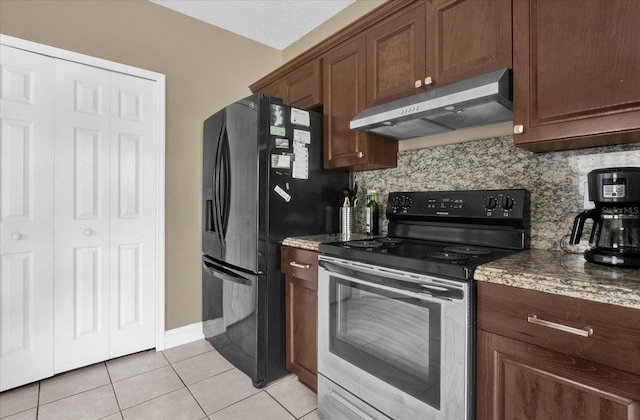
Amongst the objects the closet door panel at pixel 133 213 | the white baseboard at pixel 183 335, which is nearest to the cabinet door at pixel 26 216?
the closet door panel at pixel 133 213

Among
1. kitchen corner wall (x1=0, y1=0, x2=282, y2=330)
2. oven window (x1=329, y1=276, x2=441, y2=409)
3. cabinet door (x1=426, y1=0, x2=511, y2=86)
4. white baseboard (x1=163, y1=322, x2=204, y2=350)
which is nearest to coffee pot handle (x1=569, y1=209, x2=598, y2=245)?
oven window (x1=329, y1=276, x2=441, y2=409)

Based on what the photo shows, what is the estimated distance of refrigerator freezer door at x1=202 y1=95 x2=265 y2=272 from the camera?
2002 millimetres

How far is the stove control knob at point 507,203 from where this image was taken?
157 cm

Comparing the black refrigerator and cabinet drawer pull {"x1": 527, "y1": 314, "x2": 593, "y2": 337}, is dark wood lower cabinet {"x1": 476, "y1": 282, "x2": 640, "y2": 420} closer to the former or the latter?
cabinet drawer pull {"x1": 527, "y1": 314, "x2": 593, "y2": 337}

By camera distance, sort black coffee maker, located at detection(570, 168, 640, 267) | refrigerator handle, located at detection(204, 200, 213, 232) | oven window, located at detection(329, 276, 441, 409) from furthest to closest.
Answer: refrigerator handle, located at detection(204, 200, 213, 232)
oven window, located at detection(329, 276, 441, 409)
black coffee maker, located at detection(570, 168, 640, 267)

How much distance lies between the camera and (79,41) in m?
2.27

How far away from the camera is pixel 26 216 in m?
2.07

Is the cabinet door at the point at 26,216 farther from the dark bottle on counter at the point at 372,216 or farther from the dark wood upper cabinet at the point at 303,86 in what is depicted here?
A: the dark bottle on counter at the point at 372,216

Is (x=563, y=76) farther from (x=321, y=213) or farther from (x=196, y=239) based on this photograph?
(x=196, y=239)

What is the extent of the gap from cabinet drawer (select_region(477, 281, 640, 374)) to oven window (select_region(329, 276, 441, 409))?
195 millimetres

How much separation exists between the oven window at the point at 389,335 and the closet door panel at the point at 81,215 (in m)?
1.79

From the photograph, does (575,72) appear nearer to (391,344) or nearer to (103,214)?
(391,344)

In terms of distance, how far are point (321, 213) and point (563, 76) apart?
1487 millimetres

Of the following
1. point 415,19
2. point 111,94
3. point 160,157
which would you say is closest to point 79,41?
point 111,94
